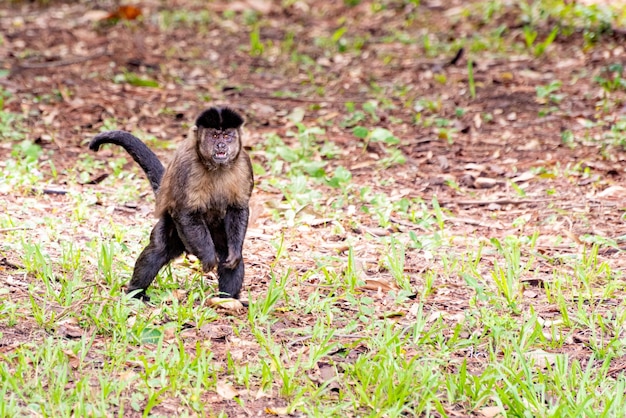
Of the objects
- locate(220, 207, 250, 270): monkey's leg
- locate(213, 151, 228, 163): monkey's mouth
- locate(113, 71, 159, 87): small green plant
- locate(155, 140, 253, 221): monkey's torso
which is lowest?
locate(113, 71, 159, 87): small green plant

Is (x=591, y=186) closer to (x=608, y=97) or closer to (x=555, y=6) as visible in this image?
(x=608, y=97)

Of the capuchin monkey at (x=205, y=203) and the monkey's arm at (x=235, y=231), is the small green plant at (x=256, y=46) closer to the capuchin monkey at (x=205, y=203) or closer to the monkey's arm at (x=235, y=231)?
the capuchin monkey at (x=205, y=203)

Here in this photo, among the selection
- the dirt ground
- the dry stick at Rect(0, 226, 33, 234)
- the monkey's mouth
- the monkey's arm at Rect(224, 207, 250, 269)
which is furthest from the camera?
the dirt ground

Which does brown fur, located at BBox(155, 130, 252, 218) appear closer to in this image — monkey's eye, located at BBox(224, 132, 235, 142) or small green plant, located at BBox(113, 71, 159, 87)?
monkey's eye, located at BBox(224, 132, 235, 142)

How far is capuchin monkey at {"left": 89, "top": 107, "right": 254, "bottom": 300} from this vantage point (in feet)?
18.0

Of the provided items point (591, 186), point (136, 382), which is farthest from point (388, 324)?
point (591, 186)

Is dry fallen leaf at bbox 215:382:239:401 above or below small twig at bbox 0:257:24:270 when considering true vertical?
above

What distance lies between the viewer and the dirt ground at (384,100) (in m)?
7.39

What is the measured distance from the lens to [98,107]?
978 cm

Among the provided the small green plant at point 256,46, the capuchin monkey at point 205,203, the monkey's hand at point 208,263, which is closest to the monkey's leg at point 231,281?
the capuchin monkey at point 205,203

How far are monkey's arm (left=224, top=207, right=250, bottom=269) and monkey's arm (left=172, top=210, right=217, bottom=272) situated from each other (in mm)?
113

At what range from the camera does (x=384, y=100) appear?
10258mm

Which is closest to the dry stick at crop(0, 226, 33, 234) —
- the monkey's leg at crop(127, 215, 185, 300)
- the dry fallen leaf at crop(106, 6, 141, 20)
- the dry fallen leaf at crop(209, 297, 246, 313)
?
the monkey's leg at crop(127, 215, 185, 300)

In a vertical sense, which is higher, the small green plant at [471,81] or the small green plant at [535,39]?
the small green plant at [535,39]
